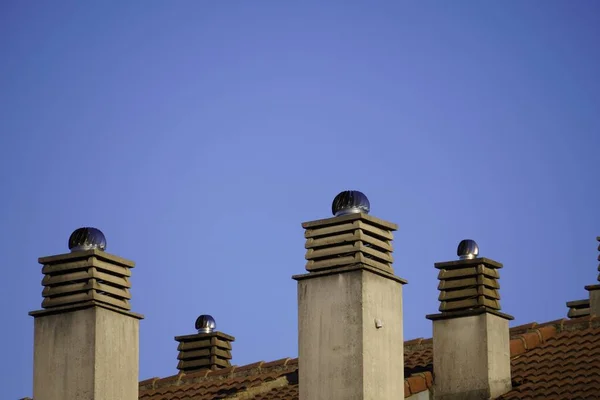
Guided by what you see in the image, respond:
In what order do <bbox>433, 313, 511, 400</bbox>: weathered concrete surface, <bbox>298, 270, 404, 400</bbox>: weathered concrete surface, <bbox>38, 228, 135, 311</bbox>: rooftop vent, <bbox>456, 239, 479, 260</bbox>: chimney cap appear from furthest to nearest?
<bbox>456, 239, 479, 260</bbox>: chimney cap → <bbox>433, 313, 511, 400</bbox>: weathered concrete surface → <bbox>38, 228, 135, 311</bbox>: rooftop vent → <bbox>298, 270, 404, 400</bbox>: weathered concrete surface

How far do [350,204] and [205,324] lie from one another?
343 inches

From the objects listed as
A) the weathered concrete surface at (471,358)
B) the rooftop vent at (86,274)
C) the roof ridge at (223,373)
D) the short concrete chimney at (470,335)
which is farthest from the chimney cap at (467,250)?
the rooftop vent at (86,274)

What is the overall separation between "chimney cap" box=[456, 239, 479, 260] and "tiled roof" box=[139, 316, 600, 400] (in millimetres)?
1815

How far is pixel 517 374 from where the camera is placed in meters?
29.9

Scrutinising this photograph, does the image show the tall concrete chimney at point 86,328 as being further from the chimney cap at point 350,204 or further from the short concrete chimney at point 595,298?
the short concrete chimney at point 595,298

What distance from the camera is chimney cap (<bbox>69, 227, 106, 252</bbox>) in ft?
93.1

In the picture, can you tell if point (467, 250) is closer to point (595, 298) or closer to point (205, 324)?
point (595, 298)

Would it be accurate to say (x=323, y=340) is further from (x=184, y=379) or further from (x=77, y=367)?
(x=184, y=379)

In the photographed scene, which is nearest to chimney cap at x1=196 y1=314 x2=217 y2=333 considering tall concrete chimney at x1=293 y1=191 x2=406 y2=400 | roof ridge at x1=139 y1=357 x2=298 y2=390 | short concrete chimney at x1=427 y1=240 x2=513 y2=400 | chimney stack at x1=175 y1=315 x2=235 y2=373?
chimney stack at x1=175 y1=315 x2=235 y2=373

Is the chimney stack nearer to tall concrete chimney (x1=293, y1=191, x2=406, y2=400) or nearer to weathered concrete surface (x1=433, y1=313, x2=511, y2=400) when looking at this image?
weathered concrete surface (x1=433, y1=313, x2=511, y2=400)

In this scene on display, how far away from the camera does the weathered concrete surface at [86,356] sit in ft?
90.3

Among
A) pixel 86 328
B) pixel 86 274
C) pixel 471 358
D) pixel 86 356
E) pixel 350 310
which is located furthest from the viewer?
pixel 471 358

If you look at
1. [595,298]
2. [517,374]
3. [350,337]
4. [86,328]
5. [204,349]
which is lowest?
[517,374]

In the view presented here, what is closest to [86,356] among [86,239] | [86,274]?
[86,274]
